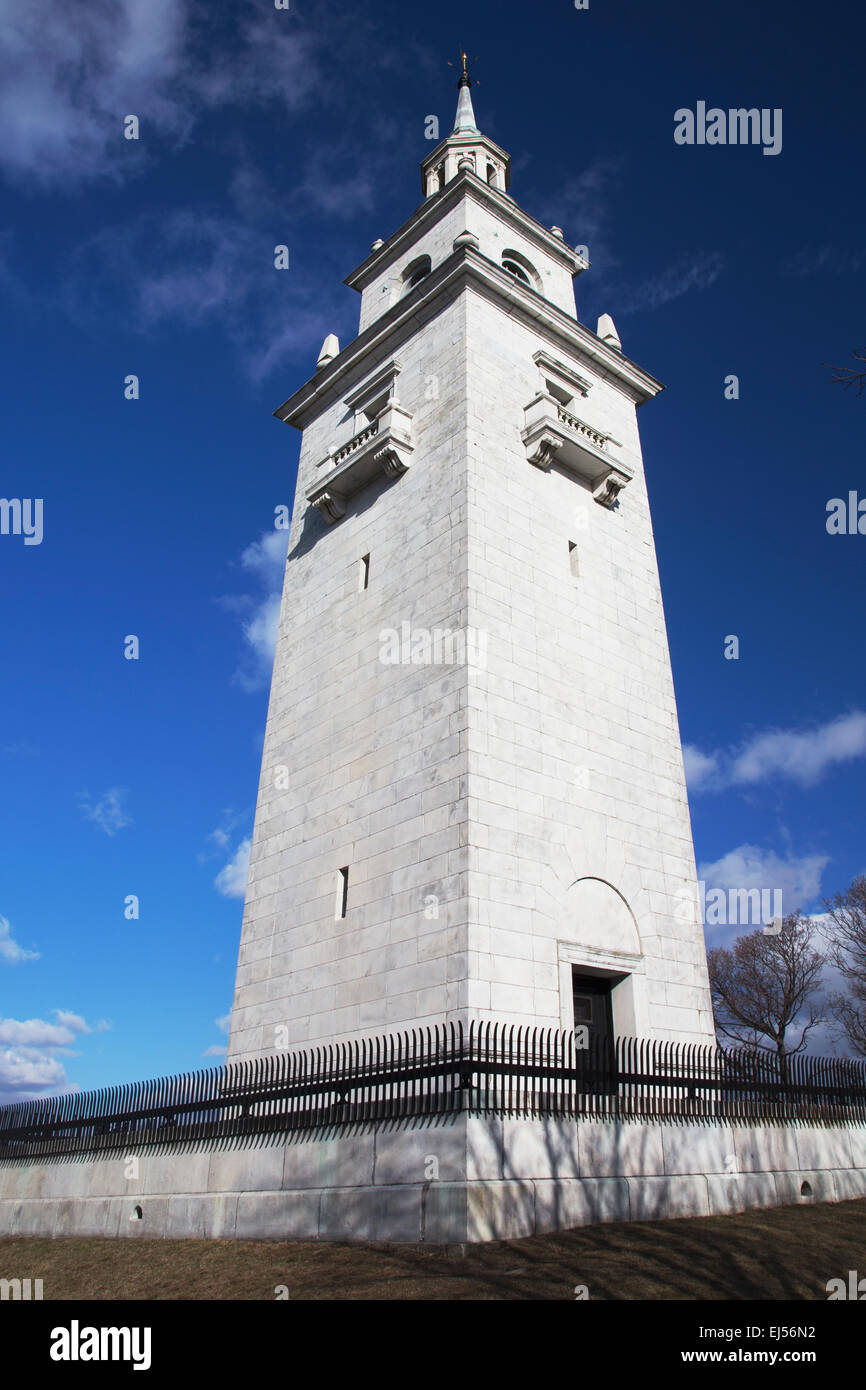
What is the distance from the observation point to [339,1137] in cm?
1444

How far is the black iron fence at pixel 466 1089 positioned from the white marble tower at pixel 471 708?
3.27ft

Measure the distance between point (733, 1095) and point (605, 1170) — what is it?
154 inches

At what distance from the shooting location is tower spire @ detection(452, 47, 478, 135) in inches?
1356

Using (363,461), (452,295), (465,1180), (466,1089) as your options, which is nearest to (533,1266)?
(465,1180)

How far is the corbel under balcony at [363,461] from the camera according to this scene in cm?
2292

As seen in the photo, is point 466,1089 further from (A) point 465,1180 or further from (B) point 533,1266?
(B) point 533,1266

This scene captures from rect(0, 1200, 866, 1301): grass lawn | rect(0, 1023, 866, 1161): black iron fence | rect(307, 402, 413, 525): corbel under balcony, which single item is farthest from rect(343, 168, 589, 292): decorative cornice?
rect(0, 1200, 866, 1301): grass lawn

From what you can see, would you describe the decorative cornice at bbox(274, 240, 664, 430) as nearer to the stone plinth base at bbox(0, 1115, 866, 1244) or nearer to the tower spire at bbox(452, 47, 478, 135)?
the tower spire at bbox(452, 47, 478, 135)

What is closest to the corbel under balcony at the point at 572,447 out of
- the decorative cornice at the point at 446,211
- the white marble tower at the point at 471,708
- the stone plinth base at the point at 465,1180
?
the white marble tower at the point at 471,708

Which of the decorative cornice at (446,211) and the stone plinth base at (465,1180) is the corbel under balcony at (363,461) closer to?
the decorative cornice at (446,211)

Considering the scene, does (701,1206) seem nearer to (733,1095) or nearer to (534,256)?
(733,1095)

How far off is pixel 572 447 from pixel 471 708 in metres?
9.11

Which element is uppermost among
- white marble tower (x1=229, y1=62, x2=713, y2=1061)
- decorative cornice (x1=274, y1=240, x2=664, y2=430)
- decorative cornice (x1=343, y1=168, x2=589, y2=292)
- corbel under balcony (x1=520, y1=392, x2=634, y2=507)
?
decorative cornice (x1=343, y1=168, x2=589, y2=292)

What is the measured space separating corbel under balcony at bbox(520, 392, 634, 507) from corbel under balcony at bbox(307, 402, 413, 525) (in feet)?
10.1
